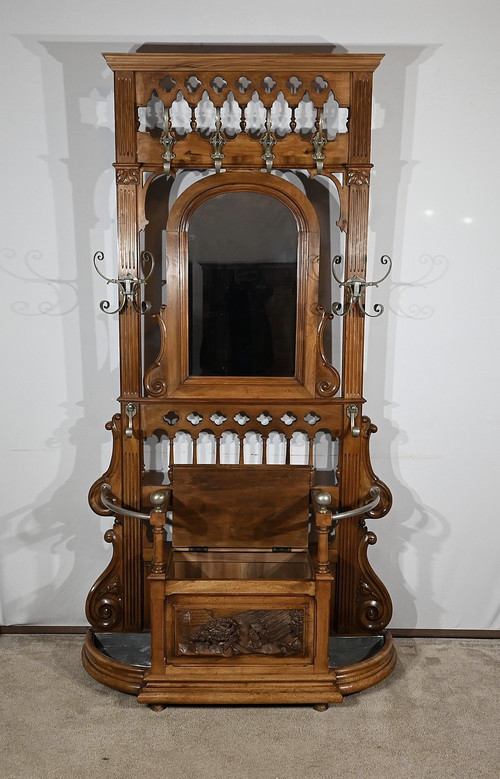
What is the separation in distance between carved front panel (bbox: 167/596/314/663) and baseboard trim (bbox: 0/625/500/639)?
2.18 feet

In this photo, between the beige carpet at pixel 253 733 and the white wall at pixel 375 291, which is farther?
the white wall at pixel 375 291

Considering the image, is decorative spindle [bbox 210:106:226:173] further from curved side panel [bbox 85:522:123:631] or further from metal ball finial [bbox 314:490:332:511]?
curved side panel [bbox 85:522:123:631]

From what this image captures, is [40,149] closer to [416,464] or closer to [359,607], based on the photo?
[416,464]

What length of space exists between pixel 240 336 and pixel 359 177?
0.67 meters

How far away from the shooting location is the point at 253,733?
192 centimetres

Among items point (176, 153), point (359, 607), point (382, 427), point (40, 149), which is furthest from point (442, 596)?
point (40, 149)

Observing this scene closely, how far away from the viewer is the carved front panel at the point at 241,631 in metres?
2.02

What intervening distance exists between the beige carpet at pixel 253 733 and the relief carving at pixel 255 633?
19cm

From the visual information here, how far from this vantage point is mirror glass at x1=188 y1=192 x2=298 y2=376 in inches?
89.2

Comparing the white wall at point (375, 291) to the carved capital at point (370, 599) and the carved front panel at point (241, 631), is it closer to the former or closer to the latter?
the carved capital at point (370, 599)

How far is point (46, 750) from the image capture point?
6.07 ft

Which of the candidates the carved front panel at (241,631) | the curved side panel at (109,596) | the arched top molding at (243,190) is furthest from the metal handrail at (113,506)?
the arched top molding at (243,190)

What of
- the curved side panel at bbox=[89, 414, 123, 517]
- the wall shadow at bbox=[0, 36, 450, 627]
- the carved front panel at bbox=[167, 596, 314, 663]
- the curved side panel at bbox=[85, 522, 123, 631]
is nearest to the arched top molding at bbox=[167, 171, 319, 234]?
the wall shadow at bbox=[0, 36, 450, 627]

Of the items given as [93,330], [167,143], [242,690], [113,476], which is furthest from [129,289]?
[242,690]
